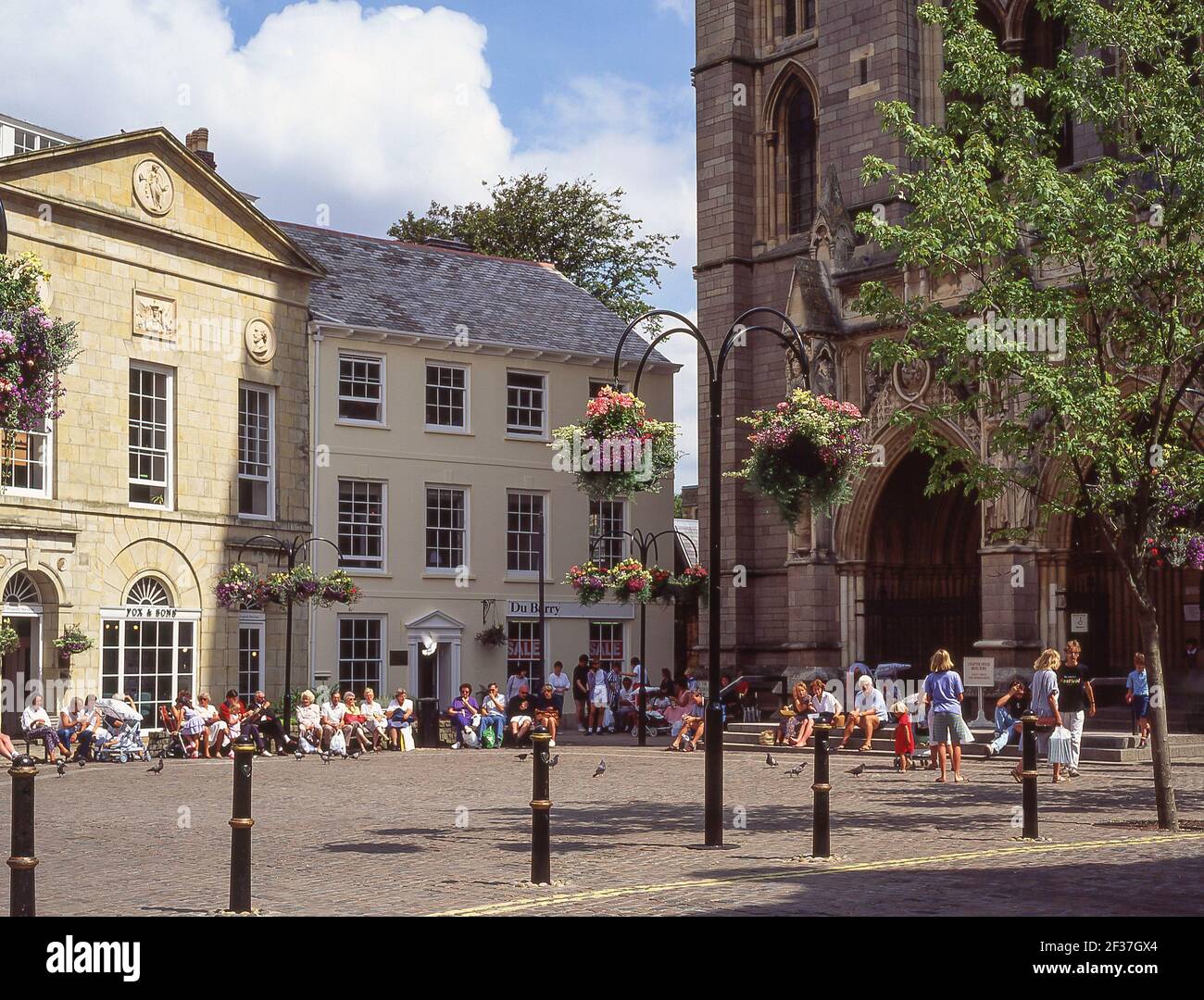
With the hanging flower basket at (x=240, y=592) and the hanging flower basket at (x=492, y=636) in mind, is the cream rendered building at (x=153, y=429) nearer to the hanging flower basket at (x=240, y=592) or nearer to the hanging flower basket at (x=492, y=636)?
the hanging flower basket at (x=240, y=592)

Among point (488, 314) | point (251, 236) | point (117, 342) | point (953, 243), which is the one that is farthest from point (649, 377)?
point (953, 243)

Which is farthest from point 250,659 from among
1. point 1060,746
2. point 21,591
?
point 1060,746

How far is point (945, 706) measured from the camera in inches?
845

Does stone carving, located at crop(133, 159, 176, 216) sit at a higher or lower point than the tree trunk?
higher

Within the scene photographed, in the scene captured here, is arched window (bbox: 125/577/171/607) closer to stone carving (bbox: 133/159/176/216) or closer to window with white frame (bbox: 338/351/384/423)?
window with white frame (bbox: 338/351/384/423)

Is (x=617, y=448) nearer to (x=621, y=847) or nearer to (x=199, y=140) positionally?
(x=621, y=847)

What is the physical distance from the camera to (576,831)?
15.2 meters

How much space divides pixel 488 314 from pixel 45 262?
42.4 feet

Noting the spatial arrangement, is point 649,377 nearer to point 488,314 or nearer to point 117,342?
point 488,314

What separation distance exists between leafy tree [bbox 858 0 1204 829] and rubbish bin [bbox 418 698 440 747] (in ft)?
59.8

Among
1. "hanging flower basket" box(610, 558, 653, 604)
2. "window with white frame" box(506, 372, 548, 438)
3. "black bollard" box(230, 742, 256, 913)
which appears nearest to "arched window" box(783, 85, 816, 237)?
"window with white frame" box(506, 372, 548, 438)

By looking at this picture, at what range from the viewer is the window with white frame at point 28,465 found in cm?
3083

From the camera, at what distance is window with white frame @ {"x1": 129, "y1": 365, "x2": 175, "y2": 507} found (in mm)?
33969

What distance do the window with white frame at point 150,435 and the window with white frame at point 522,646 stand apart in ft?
A: 32.5
